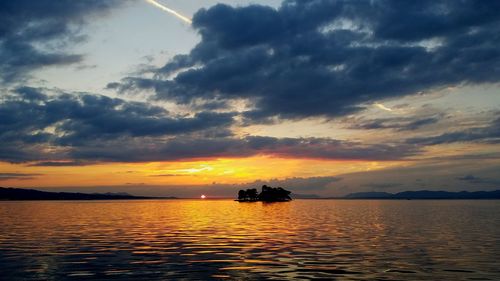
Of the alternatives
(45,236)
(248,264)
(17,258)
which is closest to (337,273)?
(248,264)

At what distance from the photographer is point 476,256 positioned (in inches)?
1805

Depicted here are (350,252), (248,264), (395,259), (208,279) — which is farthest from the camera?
(350,252)

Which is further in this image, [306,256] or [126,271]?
[306,256]

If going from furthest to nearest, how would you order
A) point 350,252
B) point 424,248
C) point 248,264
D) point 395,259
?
point 424,248 → point 350,252 → point 395,259 → point 248,264

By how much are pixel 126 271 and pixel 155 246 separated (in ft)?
58.8

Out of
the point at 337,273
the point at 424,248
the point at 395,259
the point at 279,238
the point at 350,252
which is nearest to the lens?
the point at 337,273

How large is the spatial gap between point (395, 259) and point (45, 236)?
4920 cm

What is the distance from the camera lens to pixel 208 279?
3328 cm

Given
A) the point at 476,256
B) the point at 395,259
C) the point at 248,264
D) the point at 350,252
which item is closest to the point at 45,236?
the point at 248,264

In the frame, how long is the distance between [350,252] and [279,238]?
16325 millimetres

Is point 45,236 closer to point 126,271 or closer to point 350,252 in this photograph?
point 126,271

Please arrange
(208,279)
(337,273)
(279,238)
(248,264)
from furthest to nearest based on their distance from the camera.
A: 1. (279,238)
2. (248,264)
3. (337,273)
4. (208,279)

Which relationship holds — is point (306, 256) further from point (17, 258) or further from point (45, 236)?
point (45, 236)

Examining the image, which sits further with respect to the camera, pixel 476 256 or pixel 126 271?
pixel 476 256
